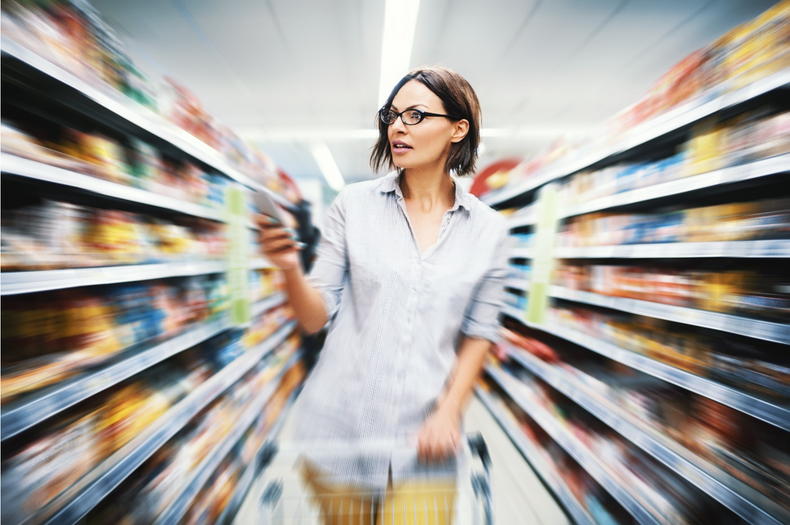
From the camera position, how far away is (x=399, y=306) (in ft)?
3.01

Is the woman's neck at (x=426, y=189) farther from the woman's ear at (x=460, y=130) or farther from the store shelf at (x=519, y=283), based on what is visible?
the store shelf at (x=519, y=283)

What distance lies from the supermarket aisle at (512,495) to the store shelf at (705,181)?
1.88m

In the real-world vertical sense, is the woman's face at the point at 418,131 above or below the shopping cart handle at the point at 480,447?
above

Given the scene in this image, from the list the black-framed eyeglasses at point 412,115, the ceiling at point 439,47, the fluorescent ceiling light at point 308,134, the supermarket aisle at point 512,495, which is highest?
the fluorescent ceiling light at point 308,134

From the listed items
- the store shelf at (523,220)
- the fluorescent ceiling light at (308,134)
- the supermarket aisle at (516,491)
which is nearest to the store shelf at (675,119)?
the store shelf at (523,220)

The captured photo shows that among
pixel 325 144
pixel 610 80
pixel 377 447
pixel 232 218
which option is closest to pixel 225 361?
pixel 232 218

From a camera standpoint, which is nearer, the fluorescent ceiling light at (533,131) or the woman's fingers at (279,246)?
the woman's fingers at (279,246)

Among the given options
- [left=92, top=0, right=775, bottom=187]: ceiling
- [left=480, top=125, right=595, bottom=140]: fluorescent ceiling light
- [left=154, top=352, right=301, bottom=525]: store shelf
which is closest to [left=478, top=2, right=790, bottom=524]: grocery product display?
[left=92, top=0, right=775, bottom=187]: ceiling

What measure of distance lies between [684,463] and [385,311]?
132cm

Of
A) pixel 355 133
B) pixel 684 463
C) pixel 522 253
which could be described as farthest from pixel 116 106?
pixel 355 133

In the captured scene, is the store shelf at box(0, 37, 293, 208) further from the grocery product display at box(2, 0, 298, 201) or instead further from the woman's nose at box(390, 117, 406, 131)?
the woman's nose at box(390, 117, 406, 131)

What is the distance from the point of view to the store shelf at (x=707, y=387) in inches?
38.1

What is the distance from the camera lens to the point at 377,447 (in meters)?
0.79

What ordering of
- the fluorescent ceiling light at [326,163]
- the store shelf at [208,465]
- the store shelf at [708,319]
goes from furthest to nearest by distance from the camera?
the fluorescent ceiling light at [326,163], the store shelf at [208,465], the store shelf at [708,319]
